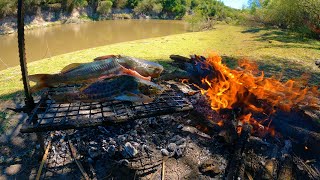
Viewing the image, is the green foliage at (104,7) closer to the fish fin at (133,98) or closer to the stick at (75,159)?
the stick at (75,159)

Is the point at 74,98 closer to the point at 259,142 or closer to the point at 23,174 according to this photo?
the point at 23,174

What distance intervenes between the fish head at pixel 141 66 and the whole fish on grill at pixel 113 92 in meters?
0.45

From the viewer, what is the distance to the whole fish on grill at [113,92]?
3357 mm

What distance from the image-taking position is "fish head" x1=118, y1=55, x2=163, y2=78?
4086 millimetres

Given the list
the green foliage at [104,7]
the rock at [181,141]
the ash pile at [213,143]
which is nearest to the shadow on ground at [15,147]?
the ash pile at [213,143]

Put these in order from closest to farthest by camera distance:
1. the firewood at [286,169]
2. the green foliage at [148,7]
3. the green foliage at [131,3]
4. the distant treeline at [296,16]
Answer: the firewood at [286,169] → the distant treeline at [296,16] → the green foliage at [148,7] → the green foliage at [131,3]

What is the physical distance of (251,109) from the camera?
4871 mm

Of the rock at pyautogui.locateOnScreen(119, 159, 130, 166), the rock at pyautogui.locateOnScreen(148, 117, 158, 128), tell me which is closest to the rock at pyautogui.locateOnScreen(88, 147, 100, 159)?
the rock at pyautogui.locateOnScreen(119, 159, 130, 166)

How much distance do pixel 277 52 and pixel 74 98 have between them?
1206cm

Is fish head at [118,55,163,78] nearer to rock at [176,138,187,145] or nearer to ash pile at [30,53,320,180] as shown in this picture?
ash pile at [30,53,320,180]

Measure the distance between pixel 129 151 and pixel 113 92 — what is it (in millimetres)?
997

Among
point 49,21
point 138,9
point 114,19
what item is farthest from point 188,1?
point 49,21

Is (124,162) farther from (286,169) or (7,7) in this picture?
(7,7)

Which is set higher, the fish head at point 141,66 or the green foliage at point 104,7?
the fish head at point 141,66
